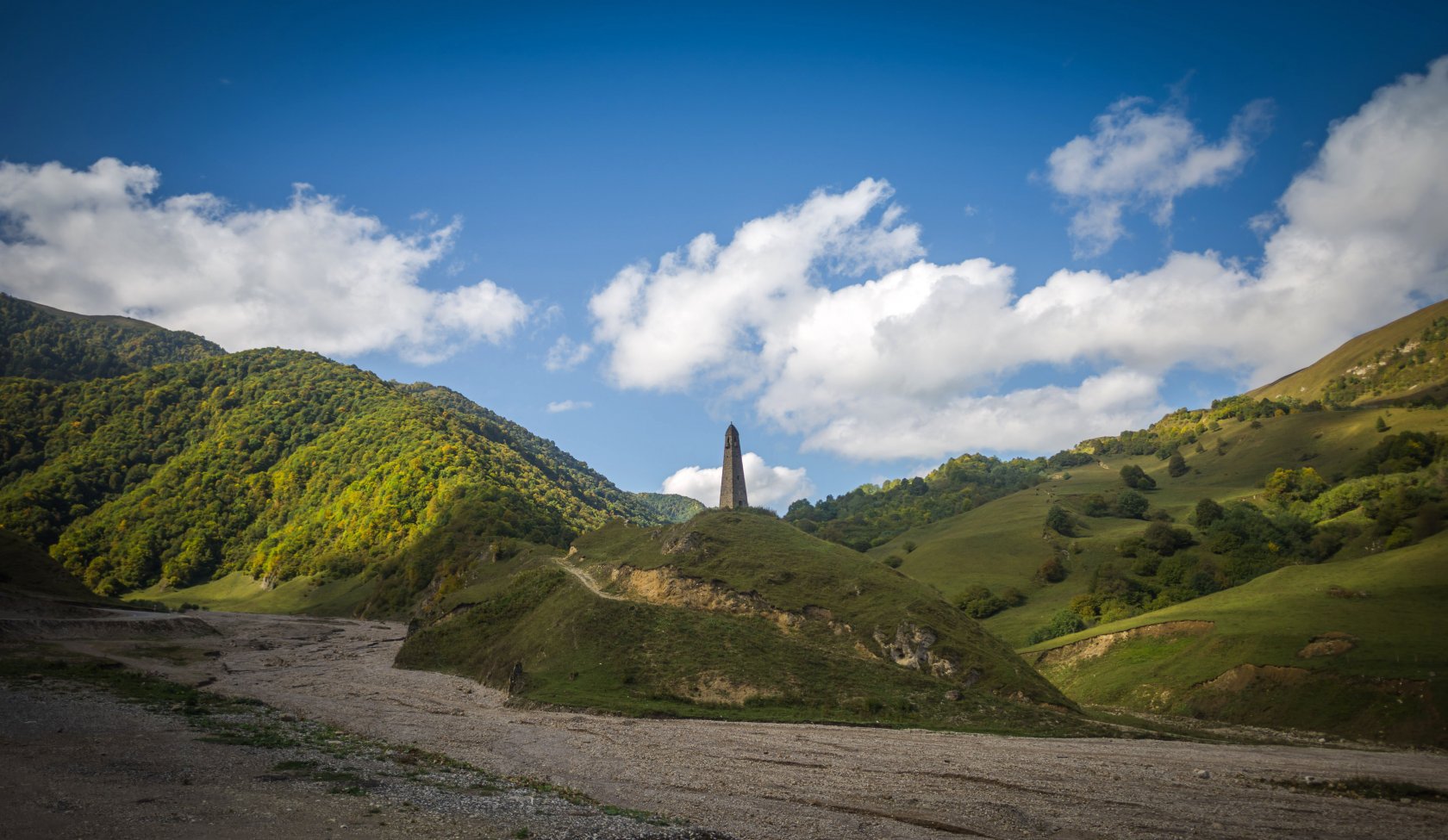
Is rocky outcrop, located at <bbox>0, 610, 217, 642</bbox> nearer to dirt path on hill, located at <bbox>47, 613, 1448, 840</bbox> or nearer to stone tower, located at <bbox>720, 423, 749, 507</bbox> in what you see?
dirt path on hill, located at <bbox>47, 613, 1448, 840</bbox>

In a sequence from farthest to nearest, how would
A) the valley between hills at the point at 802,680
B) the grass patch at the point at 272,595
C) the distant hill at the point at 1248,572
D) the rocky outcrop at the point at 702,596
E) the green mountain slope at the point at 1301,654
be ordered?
the grass patch at the point at 272,595, the rocky outcrop at the point at 702,596, the distant hill at the point at 1248,572, the green mountain slope at the point at 1301,654, the valley between hills at the point at 802,680

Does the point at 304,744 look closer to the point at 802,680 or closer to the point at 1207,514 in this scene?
the point at 802,680

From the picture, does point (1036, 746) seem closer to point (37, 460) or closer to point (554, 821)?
point (554, 821)

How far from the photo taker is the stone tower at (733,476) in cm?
10500

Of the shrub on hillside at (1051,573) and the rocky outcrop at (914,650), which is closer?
the rocky outcrop at (914,650)

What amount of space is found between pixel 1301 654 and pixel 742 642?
46082 mm

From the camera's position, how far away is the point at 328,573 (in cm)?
15125

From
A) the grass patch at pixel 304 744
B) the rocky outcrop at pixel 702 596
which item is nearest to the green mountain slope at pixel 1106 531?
the rocky outcrop at pixel 702 596

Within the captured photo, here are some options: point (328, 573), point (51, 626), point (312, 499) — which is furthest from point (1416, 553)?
point (312, 499)

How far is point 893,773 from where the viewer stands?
96.6 feet

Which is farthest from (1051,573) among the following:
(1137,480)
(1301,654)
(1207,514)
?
(1137,480)

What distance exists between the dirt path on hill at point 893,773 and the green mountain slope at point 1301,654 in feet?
24.0

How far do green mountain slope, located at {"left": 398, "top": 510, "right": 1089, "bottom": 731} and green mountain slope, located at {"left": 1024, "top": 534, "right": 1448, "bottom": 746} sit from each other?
17.1 metres

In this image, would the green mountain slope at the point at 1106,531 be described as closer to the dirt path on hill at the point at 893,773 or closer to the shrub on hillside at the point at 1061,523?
the shrub on hillside at the point at 1061,523
